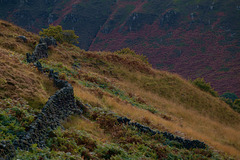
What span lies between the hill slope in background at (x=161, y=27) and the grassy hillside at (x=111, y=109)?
52886mm

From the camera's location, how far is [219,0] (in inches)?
4594

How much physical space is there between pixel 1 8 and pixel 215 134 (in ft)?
456

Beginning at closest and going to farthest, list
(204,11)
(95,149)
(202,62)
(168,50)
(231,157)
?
1. (95,149)
2. (231,157)
3. (202,62)
4. (168,50)
5. (204,11)

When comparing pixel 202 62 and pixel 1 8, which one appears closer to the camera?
pixel 202 62

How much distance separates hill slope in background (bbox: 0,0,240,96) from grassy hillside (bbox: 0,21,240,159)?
52.9 m

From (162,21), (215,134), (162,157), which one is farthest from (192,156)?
(162,21)

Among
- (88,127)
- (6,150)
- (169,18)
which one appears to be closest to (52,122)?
(88,127)

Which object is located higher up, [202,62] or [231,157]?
[202,62]

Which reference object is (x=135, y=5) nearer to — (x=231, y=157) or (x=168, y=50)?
(x=168, y=50)

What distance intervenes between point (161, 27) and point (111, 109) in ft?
353

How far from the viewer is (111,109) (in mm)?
16828

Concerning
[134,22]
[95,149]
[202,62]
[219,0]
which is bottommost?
[95,149]

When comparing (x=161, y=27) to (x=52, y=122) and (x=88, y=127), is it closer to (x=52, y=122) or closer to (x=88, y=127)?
(x=88, y=127)

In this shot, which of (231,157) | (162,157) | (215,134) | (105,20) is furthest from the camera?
(105,20)
